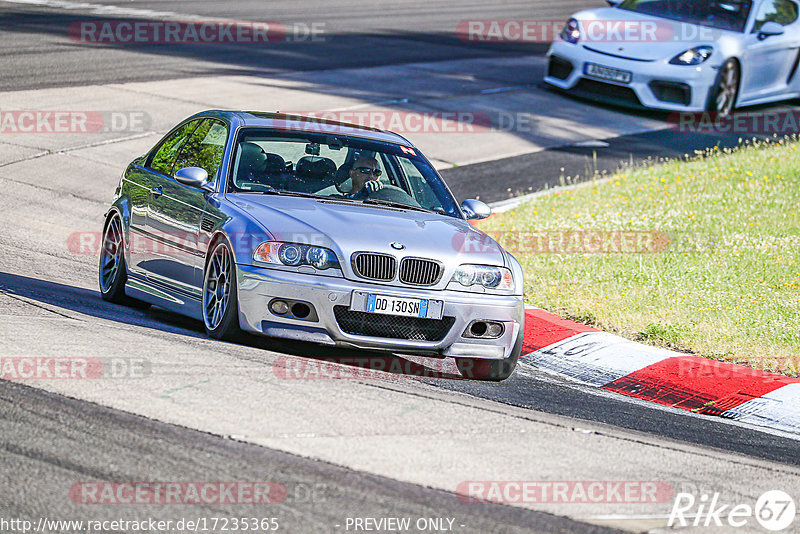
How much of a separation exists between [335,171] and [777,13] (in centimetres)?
1316

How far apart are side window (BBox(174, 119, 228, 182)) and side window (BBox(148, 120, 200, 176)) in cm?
8

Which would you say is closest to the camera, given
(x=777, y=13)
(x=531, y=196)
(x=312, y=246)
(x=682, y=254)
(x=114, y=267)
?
(x=312, y=246)

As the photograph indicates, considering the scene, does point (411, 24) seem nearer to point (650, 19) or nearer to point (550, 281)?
point (650, 19)

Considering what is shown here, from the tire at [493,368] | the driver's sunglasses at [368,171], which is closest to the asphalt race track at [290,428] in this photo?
the tire at [493,368]

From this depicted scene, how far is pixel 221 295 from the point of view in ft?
24.3

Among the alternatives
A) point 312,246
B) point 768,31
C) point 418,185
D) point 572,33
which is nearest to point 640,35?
point 572,33

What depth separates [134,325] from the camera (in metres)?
7.75

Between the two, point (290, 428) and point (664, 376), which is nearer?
point (290, 428)

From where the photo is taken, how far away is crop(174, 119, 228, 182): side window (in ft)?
27.2

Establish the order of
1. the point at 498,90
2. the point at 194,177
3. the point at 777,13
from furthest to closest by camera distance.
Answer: the point at 498,90, the point at 777,13, the point at 194,177

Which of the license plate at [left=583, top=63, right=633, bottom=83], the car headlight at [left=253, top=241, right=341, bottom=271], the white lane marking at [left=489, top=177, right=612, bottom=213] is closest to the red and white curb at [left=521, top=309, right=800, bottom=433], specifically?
the car headlight at [left=253, top=241, right=341, bottom=271]

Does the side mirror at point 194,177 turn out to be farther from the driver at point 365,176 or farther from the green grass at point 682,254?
the green grass at point 682,254

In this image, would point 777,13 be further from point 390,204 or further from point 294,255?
point 294,255

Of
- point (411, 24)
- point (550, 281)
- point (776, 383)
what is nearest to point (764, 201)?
point (550, 281)
